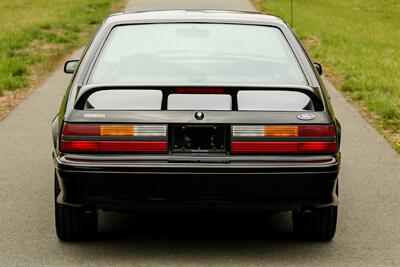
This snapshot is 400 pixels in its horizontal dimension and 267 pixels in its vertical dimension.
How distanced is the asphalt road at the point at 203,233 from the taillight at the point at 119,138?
0.66m

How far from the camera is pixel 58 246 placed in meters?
5.72

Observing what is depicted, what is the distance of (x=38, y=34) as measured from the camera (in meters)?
19.9

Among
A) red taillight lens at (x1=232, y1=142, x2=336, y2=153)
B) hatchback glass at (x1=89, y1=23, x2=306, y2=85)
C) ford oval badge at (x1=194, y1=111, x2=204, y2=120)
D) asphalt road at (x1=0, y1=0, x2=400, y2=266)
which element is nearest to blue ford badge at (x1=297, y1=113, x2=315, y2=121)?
red taillight lens at (x1=232, y1=142, x2=336, y2=153)

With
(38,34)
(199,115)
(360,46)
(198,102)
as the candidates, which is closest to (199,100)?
(198,102)

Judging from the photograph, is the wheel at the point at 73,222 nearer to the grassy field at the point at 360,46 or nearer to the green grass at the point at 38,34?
the grassy field at the point at 360,46

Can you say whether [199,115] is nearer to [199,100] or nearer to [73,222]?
[199,100]

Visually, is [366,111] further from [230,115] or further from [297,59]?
[230,115]

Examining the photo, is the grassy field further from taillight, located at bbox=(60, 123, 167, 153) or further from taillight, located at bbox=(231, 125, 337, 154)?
taillight, located at bbox=(60, 123, 167, 153)

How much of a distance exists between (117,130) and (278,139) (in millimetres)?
846

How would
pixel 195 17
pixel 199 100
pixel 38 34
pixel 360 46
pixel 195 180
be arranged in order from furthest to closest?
pixel 38 34 → pixel 360 46 → pixel 195 17 → pixel 199 100 → pixel 195 180

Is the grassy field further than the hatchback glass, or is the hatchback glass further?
the grassy field

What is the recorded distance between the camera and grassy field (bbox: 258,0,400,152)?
1152cm

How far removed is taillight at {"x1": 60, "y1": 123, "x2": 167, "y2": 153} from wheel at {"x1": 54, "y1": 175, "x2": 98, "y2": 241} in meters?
0.49

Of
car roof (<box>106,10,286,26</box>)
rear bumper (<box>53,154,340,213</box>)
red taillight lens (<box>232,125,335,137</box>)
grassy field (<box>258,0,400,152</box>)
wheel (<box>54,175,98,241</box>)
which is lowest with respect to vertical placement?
grassy field (<box>258,0,400,152</box>)
